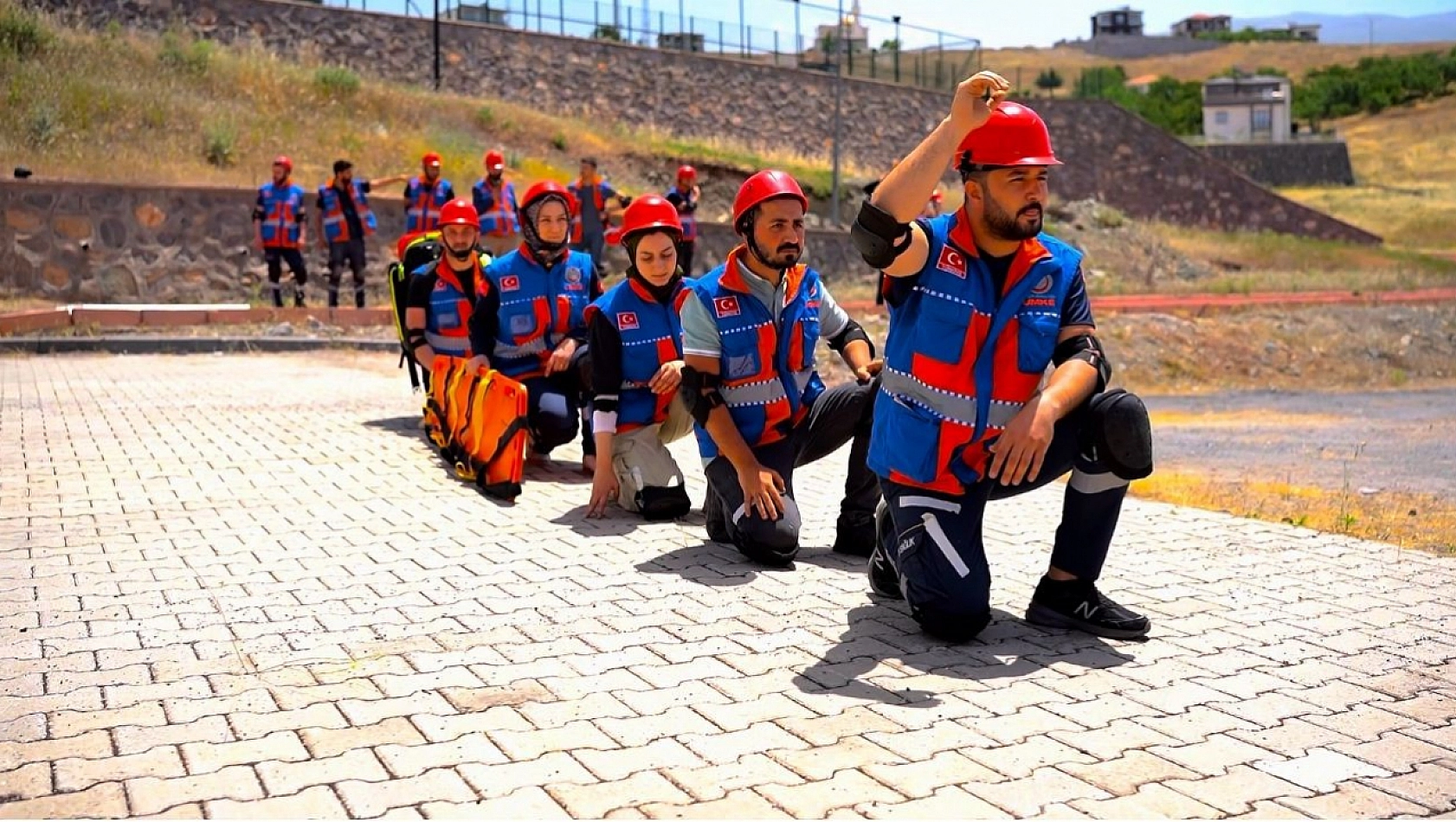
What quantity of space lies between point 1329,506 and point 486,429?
467 cm

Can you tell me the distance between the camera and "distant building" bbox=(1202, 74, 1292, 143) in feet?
268

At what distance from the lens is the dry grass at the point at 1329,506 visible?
7.82 m

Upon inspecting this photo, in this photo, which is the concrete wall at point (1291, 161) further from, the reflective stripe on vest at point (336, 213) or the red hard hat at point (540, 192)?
the red hard hat at point (540, 192)

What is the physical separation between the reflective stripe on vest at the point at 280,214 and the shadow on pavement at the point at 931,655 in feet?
54.2

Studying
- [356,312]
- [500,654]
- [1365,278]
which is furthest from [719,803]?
[1365,278]

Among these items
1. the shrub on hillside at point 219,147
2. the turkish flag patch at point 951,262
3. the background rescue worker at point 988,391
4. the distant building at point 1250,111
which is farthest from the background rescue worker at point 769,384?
the distant building at point 1250,111

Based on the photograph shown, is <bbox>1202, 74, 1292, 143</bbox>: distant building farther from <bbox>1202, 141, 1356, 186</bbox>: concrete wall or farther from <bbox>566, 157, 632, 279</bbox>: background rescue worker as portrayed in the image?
<bbox>566, 157, 632, 279</bbox>: background rescue worker

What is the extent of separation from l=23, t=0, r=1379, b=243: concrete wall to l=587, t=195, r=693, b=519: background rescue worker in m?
32.0

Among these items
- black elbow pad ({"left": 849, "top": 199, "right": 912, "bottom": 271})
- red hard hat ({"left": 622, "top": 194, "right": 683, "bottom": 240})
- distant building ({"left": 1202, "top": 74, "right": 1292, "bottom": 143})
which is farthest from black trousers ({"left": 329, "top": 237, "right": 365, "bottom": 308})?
distant building ({"left": 1202, "top": 74, "right": 1292, "bottom": 143})

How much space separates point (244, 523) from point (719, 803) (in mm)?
4456

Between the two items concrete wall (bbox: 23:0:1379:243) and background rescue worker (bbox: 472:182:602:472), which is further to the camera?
concrete wall (bbox: 23:0:1379:243)

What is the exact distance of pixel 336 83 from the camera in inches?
1344

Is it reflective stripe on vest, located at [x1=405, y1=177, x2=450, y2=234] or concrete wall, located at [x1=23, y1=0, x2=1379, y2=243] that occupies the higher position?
concrete wall, located at [x1=23, y1=0, x2=1379, y2=243]

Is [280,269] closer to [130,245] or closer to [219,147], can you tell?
[130,245]
